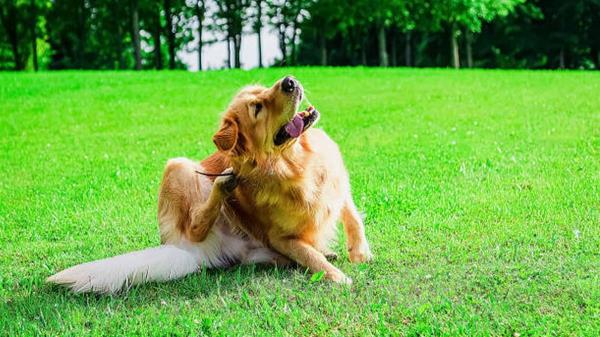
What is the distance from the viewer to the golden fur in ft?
15.9

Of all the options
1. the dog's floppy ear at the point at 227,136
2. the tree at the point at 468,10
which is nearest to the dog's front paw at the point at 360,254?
the dog's floppy ear at the point at 227,136

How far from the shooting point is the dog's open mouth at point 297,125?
4.85 m

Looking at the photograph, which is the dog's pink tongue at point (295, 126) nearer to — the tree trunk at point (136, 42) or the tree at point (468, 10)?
the tree trunk at point (136, 42)

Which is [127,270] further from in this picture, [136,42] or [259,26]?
[259,26]

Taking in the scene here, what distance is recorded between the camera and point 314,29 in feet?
138

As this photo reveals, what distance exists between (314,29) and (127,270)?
125 ft

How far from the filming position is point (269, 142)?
4871 millimetres

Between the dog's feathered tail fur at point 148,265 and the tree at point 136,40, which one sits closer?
the dog's feathered tail fur at point 148,265

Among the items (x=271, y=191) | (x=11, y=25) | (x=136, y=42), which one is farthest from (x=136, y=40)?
(x=271, y=191)

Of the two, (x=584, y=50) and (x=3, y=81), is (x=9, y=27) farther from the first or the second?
(x=584, y=50)

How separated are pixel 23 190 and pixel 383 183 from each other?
4689 millimetres

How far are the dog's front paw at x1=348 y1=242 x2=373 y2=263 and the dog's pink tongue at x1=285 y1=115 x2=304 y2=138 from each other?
45.2 inches

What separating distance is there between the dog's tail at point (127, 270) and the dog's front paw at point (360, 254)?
1192 millimetres

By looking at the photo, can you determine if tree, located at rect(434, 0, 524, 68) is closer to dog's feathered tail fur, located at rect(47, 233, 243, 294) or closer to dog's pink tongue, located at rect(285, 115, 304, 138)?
dog's feathered tail fur, located at rect(47, 233, 243, 294)
